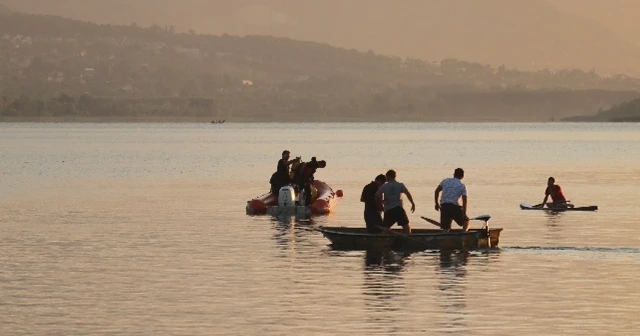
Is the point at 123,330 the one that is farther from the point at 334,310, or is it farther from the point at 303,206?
the point at 303,206

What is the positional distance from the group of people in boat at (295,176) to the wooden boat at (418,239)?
1329 cm

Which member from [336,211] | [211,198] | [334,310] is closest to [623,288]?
[334,310]

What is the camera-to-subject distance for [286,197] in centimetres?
5241

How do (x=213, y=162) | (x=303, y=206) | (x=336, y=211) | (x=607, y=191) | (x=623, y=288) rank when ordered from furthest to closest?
1. (x=213, y=162)
2. (x=607, y=191)
3. (x=336, y=211)
4. (x=303, y=206)
5. (x=623, y=288)

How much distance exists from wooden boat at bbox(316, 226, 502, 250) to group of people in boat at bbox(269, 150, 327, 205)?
13.3 m

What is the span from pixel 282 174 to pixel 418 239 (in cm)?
1530

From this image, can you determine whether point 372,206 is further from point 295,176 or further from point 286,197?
point 295,176

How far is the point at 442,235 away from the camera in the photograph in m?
37.7

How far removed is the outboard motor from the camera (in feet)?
172

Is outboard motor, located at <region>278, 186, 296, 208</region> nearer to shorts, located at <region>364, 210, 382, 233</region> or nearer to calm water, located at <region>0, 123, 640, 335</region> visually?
calm water, located at <region>0, 123, 640, 335</region>

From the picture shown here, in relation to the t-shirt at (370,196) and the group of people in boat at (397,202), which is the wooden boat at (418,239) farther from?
the t-shirt at (370,196)

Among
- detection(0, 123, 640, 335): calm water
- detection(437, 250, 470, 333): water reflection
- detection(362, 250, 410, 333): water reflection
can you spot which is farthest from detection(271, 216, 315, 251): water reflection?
detection(437, 250, 470, 333): water reflection

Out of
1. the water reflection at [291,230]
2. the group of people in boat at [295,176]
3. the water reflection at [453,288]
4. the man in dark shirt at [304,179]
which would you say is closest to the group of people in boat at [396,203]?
the water reflection at [453,288]

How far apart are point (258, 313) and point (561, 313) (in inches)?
215
